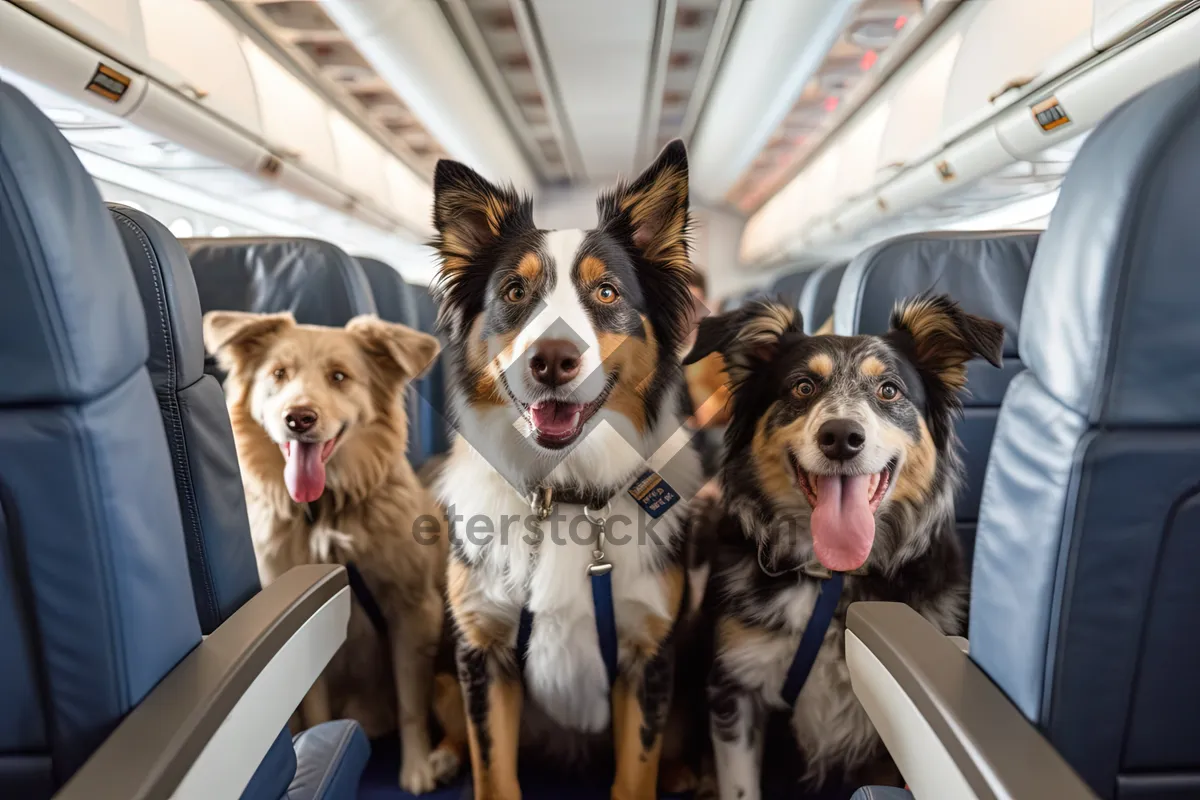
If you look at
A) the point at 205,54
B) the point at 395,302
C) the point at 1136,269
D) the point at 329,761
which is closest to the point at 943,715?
the point at 1136,269

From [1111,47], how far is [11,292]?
3641 millimetres

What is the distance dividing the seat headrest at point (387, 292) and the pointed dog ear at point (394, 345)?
29.2 inches

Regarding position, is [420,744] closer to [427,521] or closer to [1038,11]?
[427,521]

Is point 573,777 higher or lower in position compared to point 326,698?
lower

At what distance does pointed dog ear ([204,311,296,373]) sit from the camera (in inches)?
77.6

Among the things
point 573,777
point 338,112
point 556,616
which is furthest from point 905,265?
point 338,112

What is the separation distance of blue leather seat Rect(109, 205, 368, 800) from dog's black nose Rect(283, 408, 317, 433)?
0.50 meters

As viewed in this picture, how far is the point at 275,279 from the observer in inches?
91.3

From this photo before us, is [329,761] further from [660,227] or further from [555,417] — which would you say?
[660,227]

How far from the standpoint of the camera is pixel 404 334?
2178mm

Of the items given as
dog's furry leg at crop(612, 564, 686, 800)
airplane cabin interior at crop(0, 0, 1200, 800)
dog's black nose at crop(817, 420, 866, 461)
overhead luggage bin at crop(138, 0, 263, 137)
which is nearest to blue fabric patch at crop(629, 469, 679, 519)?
airplane cabin interior at crop(0, 0, 1200, 800)

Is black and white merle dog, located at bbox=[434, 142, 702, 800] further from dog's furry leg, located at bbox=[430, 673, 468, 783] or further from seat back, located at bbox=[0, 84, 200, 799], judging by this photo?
seat back, located at bbox=[0, 84, 200, 799]

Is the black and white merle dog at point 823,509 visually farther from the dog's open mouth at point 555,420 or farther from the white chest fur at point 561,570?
the dog's open mouth at point 555,420

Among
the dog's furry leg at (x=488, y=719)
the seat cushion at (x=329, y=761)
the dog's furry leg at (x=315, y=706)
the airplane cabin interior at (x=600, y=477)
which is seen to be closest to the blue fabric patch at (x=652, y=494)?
the airplane cabin interior at (x=600, y=477)
